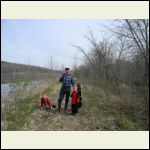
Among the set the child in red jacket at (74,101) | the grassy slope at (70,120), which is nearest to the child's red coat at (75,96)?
Result: the child in red jacket at (74,101)

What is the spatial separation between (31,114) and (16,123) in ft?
6.22

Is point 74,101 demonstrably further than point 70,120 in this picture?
Yes

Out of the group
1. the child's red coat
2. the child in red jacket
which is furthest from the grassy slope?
the child's red coat

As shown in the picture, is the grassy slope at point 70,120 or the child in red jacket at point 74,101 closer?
the grassy slope at point 70,120

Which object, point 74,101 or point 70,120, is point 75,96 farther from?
point 70,120

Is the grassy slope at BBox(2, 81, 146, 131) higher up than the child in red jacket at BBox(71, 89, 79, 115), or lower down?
lower down

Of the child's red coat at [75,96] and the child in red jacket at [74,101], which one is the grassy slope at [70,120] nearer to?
the child in red jacket at [74,101]

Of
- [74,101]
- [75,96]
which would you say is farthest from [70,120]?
[75,96]

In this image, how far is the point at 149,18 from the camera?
36.3 ft

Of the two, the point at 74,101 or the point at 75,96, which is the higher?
the point at 75,96

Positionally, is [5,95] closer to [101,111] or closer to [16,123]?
[16,123]

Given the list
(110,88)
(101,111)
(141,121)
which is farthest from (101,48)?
(141,121)

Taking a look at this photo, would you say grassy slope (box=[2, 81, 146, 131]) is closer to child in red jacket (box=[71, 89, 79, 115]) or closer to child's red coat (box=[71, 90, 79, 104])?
child in red jacket (box=[71, 89, 79, 115])

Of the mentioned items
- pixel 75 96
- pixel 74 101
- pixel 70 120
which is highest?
pixel 75 96
